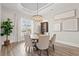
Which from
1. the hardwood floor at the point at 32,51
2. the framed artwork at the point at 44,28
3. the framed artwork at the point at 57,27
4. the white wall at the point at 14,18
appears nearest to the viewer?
the hardwood floor at the point at 32,51

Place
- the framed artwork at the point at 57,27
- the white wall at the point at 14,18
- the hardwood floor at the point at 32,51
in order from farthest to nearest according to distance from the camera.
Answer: the framed artwork at the point at 57,27, the white wall at the point at 14,18, the hardwood floor at the point at 32,51

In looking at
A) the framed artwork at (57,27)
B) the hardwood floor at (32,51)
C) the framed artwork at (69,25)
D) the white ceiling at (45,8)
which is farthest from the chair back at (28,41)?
the framed artwork at (69,25)

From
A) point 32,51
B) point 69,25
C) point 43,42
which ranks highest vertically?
point 69,25

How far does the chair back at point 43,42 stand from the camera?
4.12 m

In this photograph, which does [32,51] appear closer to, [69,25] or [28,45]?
[28,45]

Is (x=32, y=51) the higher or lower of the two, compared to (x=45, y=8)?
lower

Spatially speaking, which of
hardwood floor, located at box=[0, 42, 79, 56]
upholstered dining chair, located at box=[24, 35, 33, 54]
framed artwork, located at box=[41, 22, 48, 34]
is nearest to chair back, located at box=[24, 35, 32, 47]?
upholstered dining chair, located at box=[24, 35, 33, 54]

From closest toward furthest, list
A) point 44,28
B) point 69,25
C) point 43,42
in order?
point 43,42 < point 44,28 < point 69,25

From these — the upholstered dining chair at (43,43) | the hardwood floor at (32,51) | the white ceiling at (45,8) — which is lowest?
the hardwood floor at (32,51)

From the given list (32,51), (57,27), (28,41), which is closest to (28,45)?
(28,41)

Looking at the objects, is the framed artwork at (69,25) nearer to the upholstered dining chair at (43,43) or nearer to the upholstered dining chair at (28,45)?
the upholstered dining chair at (43,43)

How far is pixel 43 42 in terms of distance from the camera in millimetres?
4172

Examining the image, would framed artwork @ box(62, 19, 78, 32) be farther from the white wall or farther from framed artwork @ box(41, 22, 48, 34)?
the white wall

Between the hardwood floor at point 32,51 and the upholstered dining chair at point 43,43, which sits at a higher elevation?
the upholstered dining chair at point 43,43
